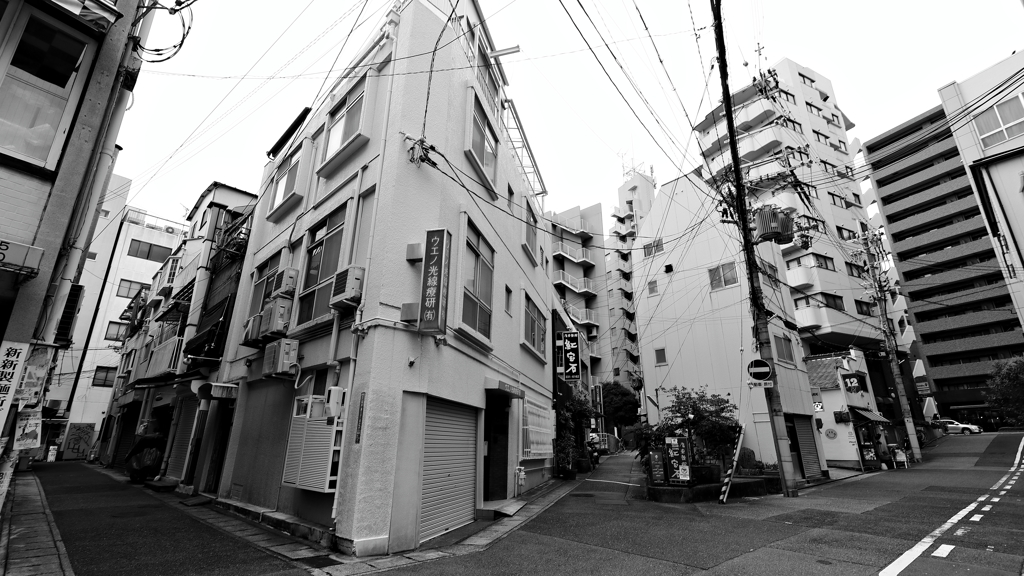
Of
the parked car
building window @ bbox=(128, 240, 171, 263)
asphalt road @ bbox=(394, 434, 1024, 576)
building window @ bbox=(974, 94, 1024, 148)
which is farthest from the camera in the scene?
the parked car

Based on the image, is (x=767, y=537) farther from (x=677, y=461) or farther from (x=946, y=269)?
(x=946, y=269)

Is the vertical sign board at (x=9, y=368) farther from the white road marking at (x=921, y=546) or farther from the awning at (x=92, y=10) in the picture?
the white road marking at (x=921, y=546)

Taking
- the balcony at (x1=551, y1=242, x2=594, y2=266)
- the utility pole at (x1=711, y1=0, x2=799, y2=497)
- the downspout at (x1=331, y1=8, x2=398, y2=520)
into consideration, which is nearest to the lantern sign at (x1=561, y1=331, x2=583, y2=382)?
the utility pole at (x1=711, y1=0, x2=799, y2=497)

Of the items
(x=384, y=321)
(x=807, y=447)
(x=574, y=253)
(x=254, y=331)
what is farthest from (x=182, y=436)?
(x=574, y=253)

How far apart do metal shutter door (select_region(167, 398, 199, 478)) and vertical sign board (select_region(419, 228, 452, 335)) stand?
12.9m

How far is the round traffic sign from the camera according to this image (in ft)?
42.5

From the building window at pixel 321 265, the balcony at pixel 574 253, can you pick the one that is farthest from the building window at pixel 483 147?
the balcony at pixel 574 253

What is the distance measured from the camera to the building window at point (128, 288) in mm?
36438

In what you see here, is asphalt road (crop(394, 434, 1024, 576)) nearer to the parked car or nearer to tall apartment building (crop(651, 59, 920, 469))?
tall apartment building (crop(651, 59, 920, 469))

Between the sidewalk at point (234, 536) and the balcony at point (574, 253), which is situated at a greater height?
the balcony at point (574, 253)

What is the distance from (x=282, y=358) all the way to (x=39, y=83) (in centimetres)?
572

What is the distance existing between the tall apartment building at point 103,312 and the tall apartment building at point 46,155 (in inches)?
1212

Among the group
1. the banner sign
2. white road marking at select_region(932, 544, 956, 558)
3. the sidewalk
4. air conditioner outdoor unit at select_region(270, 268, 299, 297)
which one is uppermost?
air conditioner outdoor unit at select_region(270, 268, 299, 297)

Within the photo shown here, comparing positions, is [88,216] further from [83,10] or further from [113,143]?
[83,10]
